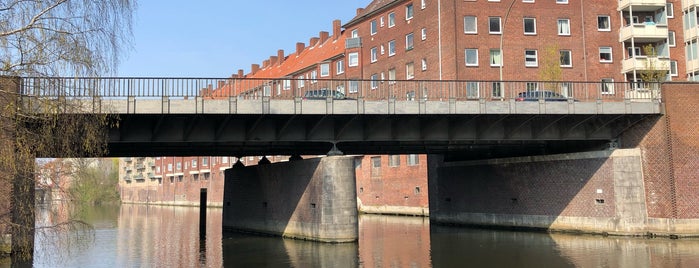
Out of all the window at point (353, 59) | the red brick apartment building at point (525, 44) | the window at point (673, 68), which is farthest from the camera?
the window at point (353, 59)

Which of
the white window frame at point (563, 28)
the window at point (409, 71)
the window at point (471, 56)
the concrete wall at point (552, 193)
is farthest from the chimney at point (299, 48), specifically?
the concrete wall at point (552, 193)

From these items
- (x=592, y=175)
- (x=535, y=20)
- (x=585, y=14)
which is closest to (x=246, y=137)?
(x=592, y=175)

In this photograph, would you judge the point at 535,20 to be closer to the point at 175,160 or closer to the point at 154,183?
the point at 175,160

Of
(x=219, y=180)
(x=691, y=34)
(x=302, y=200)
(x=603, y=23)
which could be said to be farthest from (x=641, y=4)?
(x=219, y=180)

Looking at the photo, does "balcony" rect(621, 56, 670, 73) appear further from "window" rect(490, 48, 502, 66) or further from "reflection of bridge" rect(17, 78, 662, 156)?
"reflection of bridge" rect(17, 78, 662, 156)

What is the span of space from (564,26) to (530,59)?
406cm

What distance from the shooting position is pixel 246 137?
30953mm

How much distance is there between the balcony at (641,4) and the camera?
54.0 meters

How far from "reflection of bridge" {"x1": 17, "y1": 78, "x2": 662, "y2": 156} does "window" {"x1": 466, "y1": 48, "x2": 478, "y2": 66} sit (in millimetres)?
16583

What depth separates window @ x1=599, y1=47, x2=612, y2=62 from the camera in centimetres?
5453

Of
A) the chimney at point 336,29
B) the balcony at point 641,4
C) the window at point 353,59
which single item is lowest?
the window at point 353,59

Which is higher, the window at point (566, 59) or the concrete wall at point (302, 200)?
the window at point (566, 59)

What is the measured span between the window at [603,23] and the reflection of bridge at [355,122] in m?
21.2

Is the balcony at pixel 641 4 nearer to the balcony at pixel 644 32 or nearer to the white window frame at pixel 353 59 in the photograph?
the balcony at pixel 644 32
